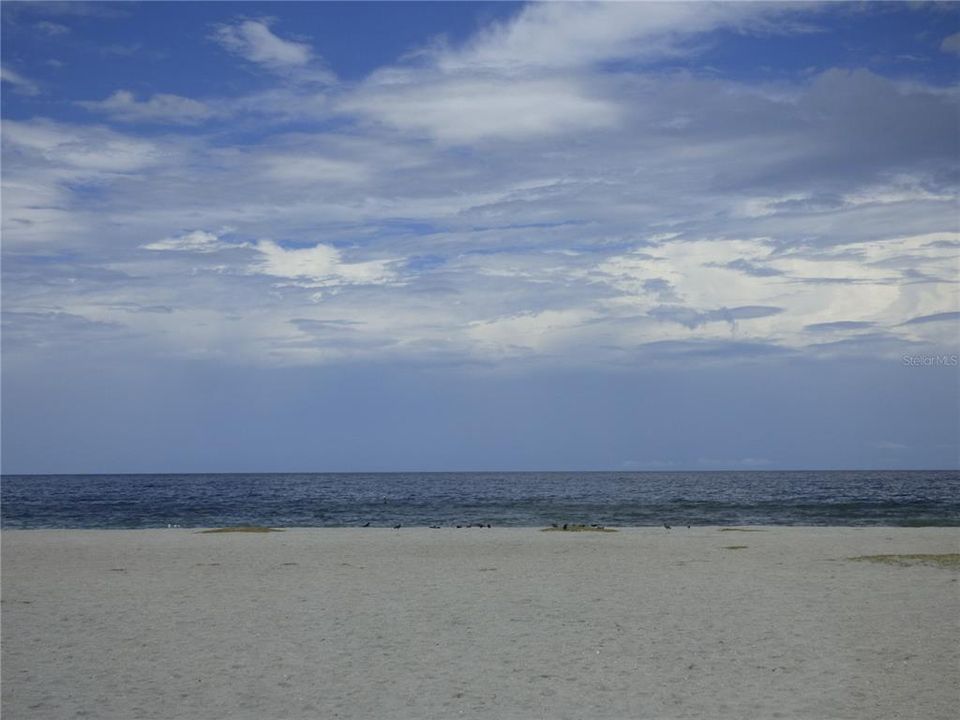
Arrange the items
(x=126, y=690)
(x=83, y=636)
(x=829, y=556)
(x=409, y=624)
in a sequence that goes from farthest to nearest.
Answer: (x=829, y=556)
(x=409, y=624)
(x=83, y=636)
(x=126, y=690)

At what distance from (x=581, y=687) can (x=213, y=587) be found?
1050 centimetres

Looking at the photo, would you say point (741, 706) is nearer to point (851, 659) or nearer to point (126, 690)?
point (851, 659)

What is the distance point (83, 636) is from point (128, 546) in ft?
49.5

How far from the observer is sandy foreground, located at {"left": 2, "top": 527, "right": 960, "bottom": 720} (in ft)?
31.8

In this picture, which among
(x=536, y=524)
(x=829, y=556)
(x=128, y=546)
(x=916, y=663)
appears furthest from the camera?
(x=536, y=524)

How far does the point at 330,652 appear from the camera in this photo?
12008 millimetres

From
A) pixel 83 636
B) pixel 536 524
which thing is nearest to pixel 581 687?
pixel 83 636

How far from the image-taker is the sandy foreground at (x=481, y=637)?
970 centimetres

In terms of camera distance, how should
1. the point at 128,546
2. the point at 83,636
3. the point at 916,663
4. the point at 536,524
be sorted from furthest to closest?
1. the point at 536,524
2. the point at 128,546
3. the point at 83,636
4. the point at 916,663

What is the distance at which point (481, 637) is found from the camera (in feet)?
42.1

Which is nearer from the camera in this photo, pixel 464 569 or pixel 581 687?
pixel 581 687

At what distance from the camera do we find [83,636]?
1302cm

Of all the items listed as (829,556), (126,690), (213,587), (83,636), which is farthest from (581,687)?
(829,556)

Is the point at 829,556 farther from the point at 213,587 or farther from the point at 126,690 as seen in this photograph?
the point at 126,690
